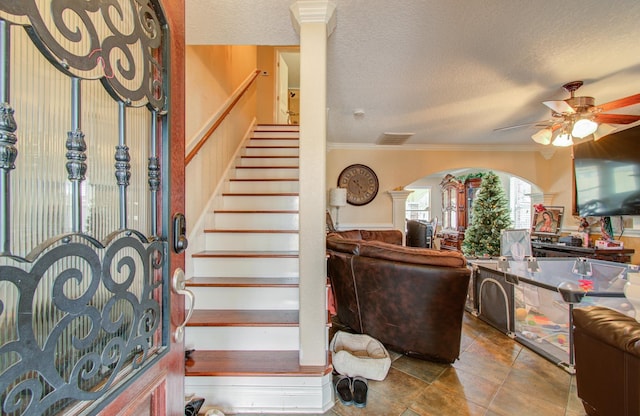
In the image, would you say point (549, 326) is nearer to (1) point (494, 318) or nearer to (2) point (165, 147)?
(1) point (494, 318)

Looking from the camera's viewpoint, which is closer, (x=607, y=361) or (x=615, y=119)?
(x=607, y=361)

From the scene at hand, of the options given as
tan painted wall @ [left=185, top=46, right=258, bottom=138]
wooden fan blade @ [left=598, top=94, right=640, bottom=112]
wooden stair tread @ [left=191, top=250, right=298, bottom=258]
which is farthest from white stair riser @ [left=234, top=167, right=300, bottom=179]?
wooden fan blade @ [left=598, top=94, right=640, bottom=112]

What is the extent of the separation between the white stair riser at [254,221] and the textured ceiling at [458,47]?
4.53ft

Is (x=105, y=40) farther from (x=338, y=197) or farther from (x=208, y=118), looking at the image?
(x=338, y=197)

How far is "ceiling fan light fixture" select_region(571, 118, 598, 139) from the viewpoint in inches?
94.8

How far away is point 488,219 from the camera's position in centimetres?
567

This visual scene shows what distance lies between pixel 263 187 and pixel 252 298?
145cm

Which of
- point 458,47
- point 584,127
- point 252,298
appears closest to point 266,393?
point 252,298

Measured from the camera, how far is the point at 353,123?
3746mm

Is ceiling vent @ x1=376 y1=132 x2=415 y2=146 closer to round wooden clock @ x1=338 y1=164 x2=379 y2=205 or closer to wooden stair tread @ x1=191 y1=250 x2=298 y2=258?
round wooden clock @ x1=338 y1=164 x2=379 y2=205

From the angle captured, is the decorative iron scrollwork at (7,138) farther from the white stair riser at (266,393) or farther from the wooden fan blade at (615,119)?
the wooden fan blade at (615,119)

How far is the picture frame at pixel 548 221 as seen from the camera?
14.8ft

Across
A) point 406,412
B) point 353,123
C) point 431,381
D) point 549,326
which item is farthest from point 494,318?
point 353,123

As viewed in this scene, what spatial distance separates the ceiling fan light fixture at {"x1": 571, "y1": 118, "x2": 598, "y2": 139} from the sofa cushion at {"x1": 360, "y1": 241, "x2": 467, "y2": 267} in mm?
1781
